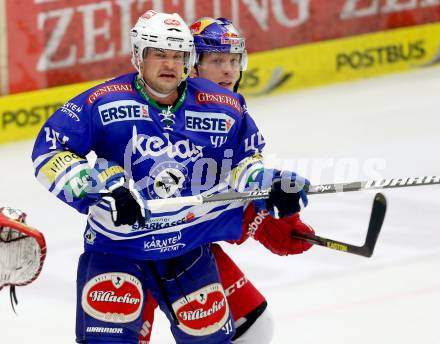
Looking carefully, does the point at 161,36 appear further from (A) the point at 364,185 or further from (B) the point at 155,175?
(A) the point at 364,185

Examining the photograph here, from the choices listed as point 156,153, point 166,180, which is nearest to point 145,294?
point 166,180

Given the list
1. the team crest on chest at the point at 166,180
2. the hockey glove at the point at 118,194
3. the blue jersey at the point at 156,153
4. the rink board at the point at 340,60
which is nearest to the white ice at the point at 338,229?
the rink board at the point at 340,60

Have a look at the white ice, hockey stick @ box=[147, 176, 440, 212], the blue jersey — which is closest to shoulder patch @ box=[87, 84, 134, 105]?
the blue jersey

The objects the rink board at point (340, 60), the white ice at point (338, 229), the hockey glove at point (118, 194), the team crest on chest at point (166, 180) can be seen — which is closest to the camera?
the hockey glove at point (118, 194)

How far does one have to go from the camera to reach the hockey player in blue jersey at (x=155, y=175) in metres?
5.46

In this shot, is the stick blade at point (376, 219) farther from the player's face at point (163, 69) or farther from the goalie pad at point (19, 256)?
the goalie pad at point (19, 256)

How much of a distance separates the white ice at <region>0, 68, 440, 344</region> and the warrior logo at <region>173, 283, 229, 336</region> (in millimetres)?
1335

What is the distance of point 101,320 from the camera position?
546cm

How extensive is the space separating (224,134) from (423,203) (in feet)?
11.6

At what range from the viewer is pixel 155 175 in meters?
5.59

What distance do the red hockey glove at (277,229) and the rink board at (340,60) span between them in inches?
187

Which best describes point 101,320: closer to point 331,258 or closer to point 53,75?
point 331,258

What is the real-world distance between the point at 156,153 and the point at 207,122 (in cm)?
26

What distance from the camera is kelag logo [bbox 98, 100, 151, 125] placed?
18.1 ft
